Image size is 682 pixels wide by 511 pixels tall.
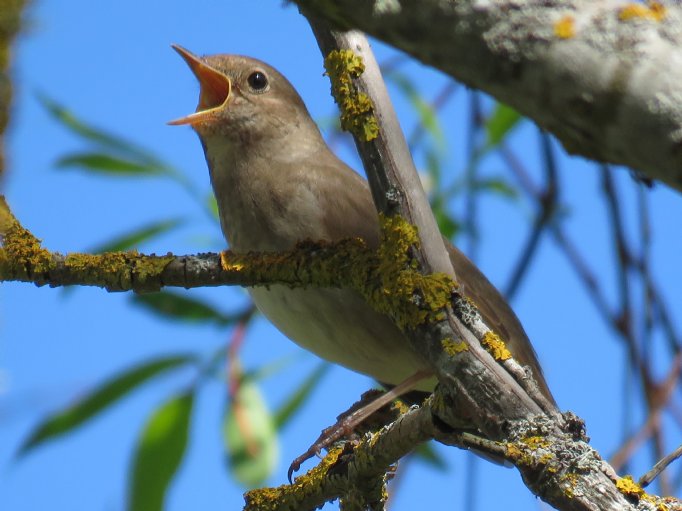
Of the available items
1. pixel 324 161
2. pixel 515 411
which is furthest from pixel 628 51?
pixel 324 161

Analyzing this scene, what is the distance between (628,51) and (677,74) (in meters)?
0.05

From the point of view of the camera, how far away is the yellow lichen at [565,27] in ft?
2.85

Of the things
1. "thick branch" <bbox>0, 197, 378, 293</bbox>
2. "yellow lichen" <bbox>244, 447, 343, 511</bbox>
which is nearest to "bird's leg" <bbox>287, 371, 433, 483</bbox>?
"yellow lichen" <bbox>244, 447, 343, 511</bbox>

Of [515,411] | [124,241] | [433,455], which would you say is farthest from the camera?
[433,455]

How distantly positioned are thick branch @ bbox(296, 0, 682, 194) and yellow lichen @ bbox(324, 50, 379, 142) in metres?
1.31

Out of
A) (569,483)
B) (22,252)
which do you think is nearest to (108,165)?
(22,252)

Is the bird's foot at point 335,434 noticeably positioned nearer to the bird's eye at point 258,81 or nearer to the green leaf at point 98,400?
the green leaf at point 98,400

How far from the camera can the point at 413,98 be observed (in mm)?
4535

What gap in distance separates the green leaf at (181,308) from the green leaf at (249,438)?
304 millimetres

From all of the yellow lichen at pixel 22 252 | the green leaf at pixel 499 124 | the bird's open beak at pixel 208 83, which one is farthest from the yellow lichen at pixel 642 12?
the bird's open beak at pixel 208 83

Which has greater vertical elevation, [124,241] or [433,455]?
[124,241]

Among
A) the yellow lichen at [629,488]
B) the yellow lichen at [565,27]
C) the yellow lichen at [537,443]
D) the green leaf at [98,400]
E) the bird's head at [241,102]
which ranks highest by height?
the bird's head at [241,102]

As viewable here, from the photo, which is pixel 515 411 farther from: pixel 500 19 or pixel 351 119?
pixel 500 19

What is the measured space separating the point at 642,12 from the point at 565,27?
8cm
